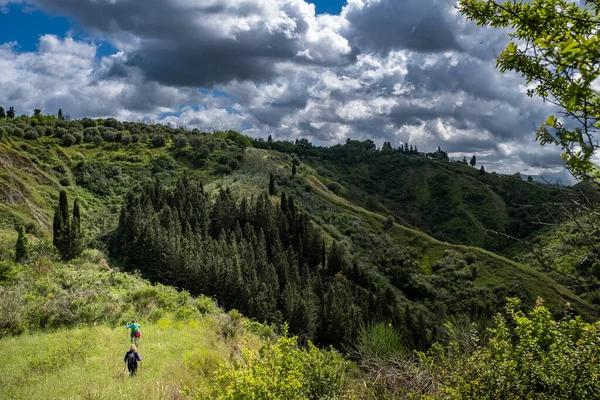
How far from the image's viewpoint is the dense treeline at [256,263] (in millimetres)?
55344

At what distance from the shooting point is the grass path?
40.4 feet

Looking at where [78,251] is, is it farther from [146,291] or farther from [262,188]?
[262,188]

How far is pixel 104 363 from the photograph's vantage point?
15.7m

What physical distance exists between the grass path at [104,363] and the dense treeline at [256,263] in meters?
29.6

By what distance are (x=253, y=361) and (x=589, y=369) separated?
7277 millimetres

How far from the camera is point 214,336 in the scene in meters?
21.9

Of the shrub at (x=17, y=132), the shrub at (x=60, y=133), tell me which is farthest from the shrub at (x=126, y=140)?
the shrub at (x=17, y=132)

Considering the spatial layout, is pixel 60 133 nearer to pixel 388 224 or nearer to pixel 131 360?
pixel 388 224

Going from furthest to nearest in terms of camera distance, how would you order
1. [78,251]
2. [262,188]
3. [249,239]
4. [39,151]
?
1. [262,188]
2. [39,151]
3. [249,239]
4. [78,251]

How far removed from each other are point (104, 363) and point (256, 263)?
4880cm

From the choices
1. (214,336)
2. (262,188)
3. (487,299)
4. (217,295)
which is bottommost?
(487,299)

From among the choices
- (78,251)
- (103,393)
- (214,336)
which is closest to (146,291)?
(214,336)

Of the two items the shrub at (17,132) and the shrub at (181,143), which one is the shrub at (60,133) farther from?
the shrub at (181,143)

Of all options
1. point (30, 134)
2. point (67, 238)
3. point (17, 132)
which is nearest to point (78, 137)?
point (30, 134)
